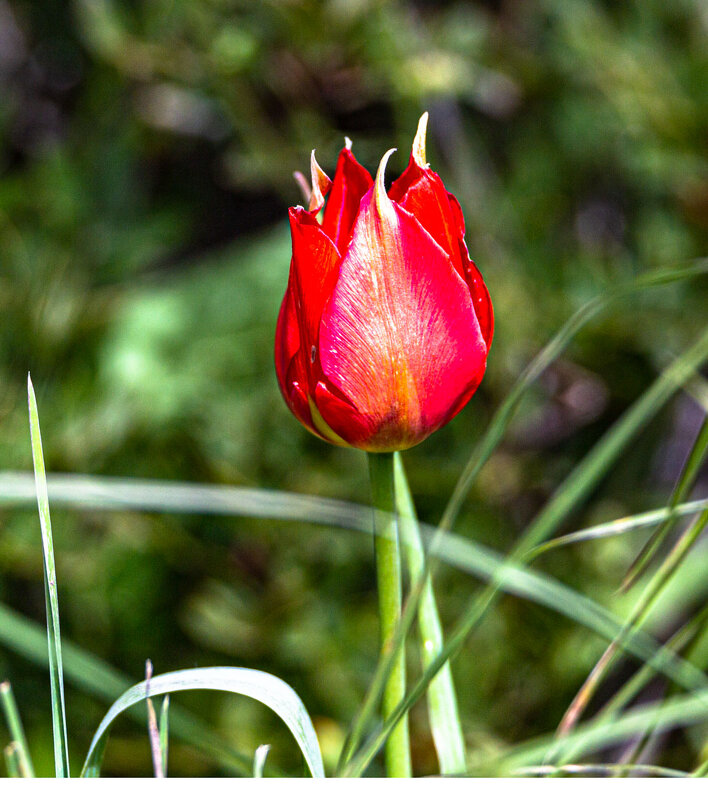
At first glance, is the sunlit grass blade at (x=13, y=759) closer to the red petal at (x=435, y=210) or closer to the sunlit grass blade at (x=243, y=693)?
the sunlit grass blade at (x=243, y=693)

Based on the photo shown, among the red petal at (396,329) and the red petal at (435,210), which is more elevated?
the red petal at (435,210)

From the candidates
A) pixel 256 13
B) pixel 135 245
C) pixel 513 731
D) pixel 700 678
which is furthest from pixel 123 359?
pixel 700 678

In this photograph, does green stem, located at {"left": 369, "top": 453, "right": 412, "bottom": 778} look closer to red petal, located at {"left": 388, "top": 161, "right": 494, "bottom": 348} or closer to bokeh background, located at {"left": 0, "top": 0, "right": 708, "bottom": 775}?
red petal, located at {"left": 388, "top": 161, "right": 494, "bottom": 348}

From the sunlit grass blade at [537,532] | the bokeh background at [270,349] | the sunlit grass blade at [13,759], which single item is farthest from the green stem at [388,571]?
the bokeh background at [270,349]

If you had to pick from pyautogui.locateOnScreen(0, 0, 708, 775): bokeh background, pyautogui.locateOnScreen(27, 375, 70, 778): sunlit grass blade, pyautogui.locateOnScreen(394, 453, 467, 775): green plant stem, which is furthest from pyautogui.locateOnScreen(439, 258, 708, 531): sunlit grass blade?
pyautogui.locateOnScreen(0, 0, 708, 775): bokeh background

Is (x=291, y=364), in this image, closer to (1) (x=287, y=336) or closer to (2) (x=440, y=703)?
(1) (x=287, y=336)

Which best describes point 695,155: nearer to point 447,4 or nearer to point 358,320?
point 447,4
